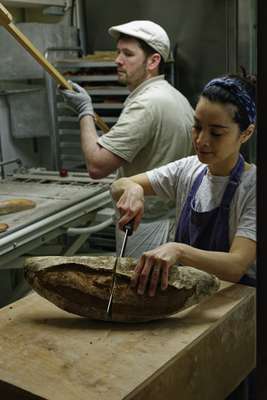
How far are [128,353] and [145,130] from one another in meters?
1.14

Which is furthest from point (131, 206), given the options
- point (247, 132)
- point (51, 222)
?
point (51, 222)

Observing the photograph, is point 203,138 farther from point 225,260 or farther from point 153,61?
point 153,61

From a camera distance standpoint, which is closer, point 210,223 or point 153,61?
point 210,223

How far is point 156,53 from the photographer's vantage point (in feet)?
7.04

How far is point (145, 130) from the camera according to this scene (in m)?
1.98

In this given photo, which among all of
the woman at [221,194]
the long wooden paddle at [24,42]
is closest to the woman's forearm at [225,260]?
the woman at [221,194]

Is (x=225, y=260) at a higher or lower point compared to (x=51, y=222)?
higher

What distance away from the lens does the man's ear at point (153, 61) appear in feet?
7.00

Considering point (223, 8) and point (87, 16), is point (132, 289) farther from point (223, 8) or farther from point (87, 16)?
point (87, 16)

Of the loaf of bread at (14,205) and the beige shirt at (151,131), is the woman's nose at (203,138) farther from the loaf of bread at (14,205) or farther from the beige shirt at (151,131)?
the loaf of bread at (14,205)

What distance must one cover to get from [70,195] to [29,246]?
0.44 meters

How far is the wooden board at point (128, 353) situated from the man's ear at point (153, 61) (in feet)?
3.79

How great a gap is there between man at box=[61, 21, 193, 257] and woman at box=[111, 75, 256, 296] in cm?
47

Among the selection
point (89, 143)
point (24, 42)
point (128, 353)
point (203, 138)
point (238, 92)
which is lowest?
point (128, 353)
